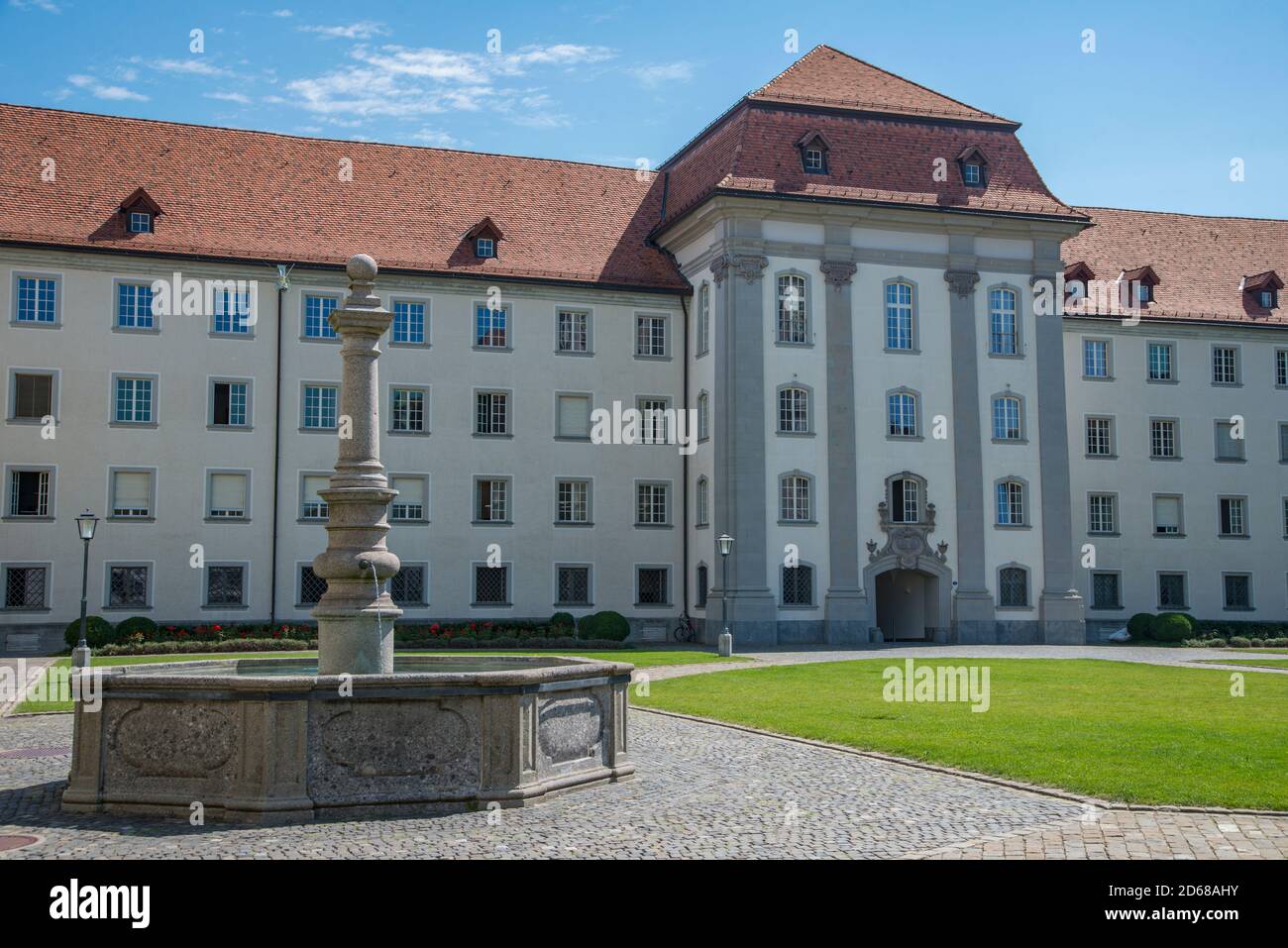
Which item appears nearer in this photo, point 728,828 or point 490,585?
point 728,828

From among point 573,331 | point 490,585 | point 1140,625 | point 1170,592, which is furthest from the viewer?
point 1170,592

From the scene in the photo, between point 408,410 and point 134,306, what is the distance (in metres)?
9.00

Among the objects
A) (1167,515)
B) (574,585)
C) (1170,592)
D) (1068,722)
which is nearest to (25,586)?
(574,585)

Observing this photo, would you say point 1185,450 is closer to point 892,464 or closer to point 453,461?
point 892,464

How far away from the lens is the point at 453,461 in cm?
4475

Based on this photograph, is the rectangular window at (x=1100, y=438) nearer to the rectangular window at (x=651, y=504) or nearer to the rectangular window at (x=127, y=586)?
the rectangular window at (x=651, y=504)

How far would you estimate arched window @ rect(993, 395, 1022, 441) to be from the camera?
4600 cm

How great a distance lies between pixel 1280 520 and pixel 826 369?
2082 cm

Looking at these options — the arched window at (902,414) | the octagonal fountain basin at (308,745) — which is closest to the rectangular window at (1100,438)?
the arched window at (902,414)

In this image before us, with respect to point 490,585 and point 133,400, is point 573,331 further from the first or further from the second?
point 133,400

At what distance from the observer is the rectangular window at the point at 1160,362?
51.6 metres

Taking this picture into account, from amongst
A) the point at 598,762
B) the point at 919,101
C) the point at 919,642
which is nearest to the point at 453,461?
the point at 919,642

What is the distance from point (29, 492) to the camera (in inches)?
1610

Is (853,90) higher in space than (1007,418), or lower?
higher
